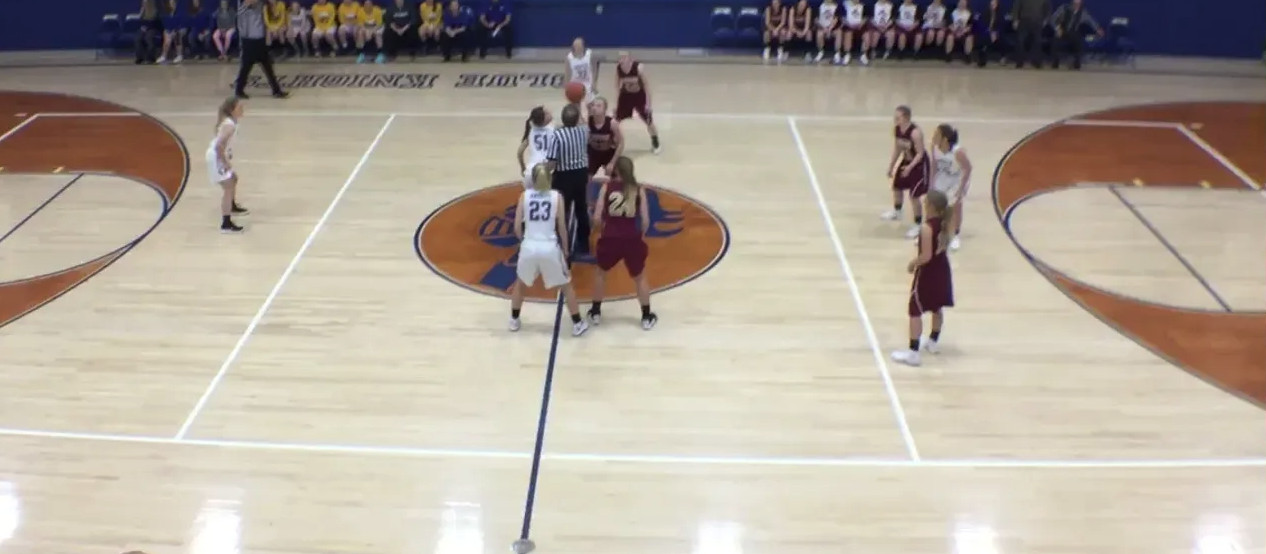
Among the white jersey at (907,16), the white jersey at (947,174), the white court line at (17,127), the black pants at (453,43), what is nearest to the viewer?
the white jersey at (947,174)

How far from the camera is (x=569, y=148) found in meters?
8.95

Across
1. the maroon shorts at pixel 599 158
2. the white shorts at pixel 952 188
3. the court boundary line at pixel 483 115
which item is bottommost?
the court boundary line at pixel 483 115

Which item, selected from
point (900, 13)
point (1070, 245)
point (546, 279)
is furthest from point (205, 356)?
point (900, 13)

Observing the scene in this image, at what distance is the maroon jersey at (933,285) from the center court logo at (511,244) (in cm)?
233

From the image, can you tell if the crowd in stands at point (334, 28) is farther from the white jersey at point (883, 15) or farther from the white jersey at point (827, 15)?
the white jersey at point (883, 15)

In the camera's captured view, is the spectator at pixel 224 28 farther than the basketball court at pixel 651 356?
Yes

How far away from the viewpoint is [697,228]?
1049 centimetres

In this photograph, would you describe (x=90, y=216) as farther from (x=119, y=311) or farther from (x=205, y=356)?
(x=205, y=356)

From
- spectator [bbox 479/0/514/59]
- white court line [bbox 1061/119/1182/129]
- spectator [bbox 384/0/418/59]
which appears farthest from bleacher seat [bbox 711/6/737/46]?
white court line [bbox 1061/119/1182/129]

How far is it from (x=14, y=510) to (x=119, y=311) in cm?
286

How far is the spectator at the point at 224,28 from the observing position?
1714 centimetres

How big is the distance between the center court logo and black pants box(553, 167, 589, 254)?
23cm

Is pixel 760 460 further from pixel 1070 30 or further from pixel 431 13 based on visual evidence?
pixel 431 13

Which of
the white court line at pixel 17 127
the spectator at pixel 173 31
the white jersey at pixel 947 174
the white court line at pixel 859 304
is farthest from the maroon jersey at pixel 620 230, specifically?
the spectator at pixel 173 31
